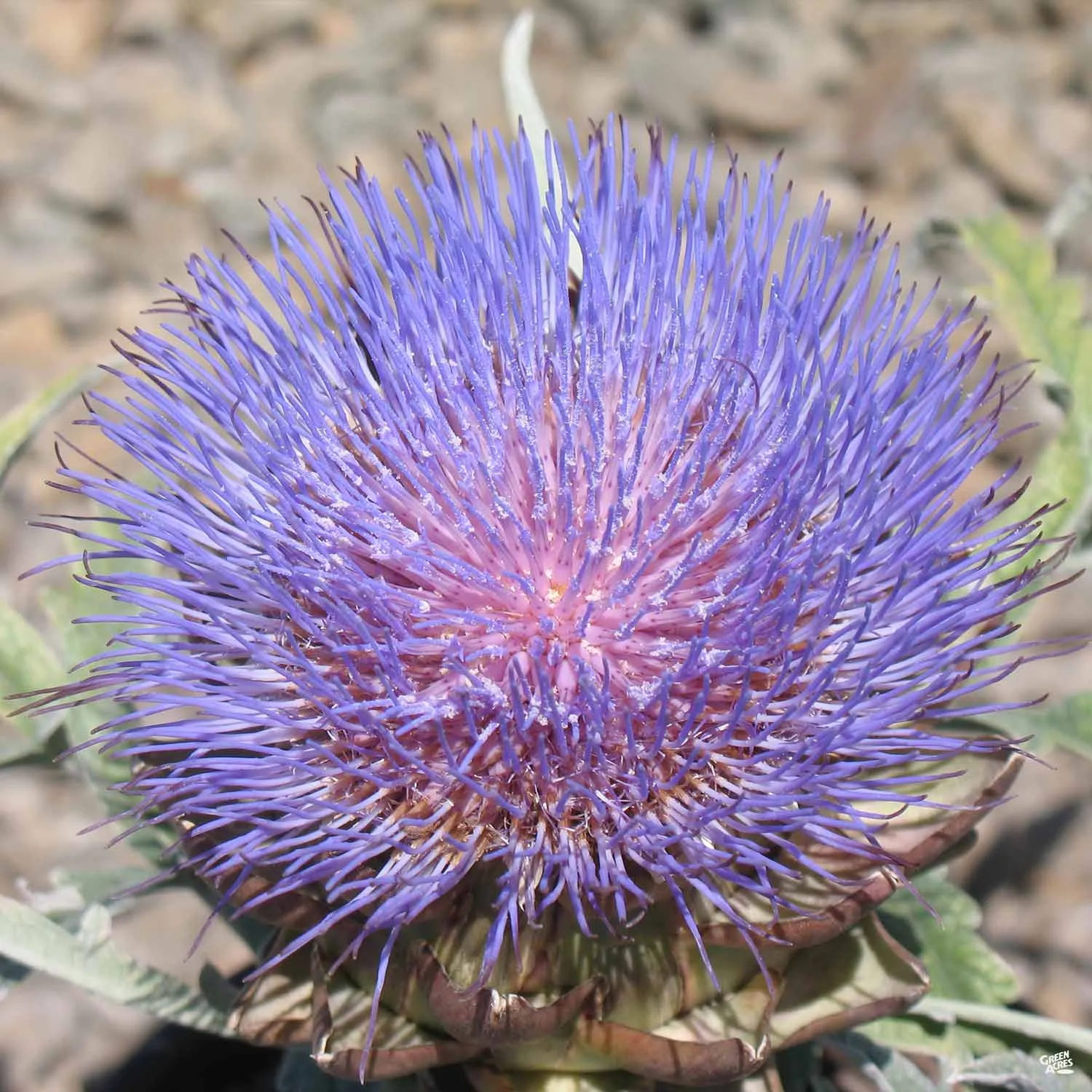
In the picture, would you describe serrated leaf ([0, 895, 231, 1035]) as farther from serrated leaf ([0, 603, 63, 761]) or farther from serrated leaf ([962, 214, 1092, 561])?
serrated leaf ([962, 214, 1092, 561])

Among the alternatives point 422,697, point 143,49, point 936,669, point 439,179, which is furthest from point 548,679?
point 143,49

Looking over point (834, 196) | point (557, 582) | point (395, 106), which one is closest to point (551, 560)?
point (557, 582)

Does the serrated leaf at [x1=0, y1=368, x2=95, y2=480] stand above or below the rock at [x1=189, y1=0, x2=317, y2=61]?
below

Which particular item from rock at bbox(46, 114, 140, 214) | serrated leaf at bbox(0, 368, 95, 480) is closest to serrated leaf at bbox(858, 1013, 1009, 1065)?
serrated leaf at bbox(0, 368, 95, 480)

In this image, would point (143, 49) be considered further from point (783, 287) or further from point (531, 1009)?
point (531, 1009)

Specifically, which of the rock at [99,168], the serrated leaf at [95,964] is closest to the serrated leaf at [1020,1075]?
the serrated leaf at [95,964]

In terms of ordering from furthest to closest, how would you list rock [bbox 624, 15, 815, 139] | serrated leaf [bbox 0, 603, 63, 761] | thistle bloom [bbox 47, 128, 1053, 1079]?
rock [bbox 624, 15, 815, 139] < serrated leaf [bbox 0, 603, 63, 761] < thistle bloom [bbox 47, 128, 1053, 1079]

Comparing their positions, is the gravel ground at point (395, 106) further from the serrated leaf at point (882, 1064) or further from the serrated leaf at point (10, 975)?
the serrated leaf at point (882, 1064)
